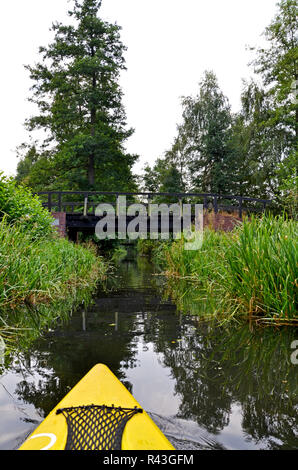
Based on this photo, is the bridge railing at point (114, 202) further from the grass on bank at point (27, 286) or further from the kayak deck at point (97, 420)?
the kayak deck at point (97, 420)

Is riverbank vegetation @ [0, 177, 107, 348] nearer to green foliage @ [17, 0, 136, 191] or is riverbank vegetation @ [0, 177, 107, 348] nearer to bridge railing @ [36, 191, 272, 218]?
bridge railing @ [36, 191, 272, 218]

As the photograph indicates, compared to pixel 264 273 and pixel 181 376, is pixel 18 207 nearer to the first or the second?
pixel 264 273

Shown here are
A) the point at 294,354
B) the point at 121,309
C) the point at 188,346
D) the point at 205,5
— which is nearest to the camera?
the point at 294,354

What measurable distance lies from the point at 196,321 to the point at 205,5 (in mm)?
7474

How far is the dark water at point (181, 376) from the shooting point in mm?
1693

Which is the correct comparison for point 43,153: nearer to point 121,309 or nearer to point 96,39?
point 96,39

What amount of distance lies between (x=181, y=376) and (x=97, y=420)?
1.11 metres

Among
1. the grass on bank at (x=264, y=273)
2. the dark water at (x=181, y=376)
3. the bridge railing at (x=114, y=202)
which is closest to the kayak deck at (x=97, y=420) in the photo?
the dark water at (x=181, y=376)

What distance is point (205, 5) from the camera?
777 cm

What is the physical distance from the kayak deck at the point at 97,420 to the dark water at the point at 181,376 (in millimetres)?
245

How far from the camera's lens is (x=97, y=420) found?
4.75 feet

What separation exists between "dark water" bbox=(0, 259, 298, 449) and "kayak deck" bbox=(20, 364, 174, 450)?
245 mm

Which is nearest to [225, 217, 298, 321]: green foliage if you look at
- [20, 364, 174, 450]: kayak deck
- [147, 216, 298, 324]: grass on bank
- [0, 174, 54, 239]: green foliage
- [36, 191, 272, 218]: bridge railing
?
[147, 216, 298, 324]: grass on bank
